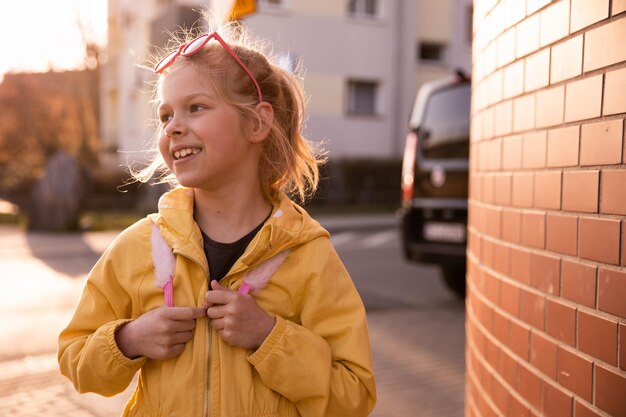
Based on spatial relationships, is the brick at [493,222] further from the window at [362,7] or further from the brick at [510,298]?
the window at [362,7]

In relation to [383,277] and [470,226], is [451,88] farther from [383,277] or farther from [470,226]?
[470,226]

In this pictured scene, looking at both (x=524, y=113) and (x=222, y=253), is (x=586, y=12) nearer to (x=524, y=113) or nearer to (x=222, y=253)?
(x=524, y=113)

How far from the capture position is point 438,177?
7.12 m

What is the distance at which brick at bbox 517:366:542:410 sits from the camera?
2.03 metres

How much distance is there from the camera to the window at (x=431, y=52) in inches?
971

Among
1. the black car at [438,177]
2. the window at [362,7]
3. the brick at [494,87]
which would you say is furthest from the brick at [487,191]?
the window at [362,7]

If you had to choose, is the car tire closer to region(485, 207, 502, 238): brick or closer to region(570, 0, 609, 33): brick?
region(485, 207, 502, 238): brick

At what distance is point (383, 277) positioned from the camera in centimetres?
920

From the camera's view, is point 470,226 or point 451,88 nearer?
point 470,226

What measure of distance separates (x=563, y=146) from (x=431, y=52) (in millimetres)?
23820

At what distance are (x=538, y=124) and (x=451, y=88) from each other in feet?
17.8

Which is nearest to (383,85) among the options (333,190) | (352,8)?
(352,8)

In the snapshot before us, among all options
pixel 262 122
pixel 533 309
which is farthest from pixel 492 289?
pixel 262 122

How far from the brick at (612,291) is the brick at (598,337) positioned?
3cm
